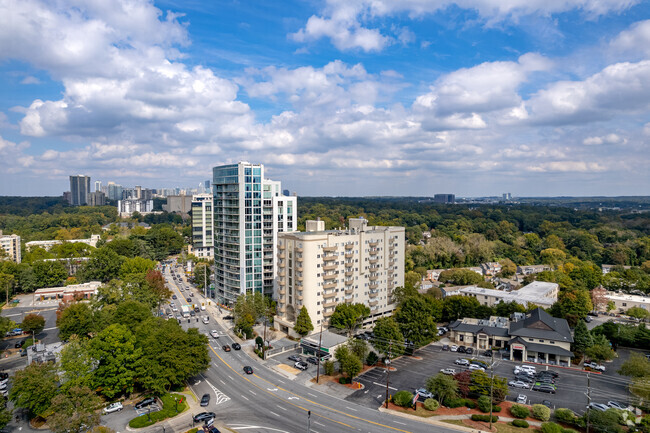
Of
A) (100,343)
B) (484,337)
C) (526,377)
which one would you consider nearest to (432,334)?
(484,337)

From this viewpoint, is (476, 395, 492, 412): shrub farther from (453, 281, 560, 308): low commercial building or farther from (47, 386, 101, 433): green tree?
(47, 386, 101, 433): green tree

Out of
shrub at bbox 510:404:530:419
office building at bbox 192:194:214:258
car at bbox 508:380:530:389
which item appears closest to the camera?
shrub at bbox 510:404:530:419

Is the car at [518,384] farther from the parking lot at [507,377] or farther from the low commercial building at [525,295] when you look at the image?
the low commercial building at [525,295]

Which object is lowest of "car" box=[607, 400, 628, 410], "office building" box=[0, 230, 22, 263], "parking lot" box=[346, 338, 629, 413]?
"parking lot" box=[346, 338, 629, 413]

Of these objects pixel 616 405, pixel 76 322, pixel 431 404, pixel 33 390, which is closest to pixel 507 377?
pixel 616 405

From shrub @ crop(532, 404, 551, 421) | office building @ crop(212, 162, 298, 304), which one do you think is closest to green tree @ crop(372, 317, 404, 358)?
shrub @ crop(532, 404, 551, 421)

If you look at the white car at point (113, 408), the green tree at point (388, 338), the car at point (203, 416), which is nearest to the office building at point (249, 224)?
Answer: the green tree at point (388, 338)

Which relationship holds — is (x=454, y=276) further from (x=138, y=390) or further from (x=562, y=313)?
(x=138, y=390)
